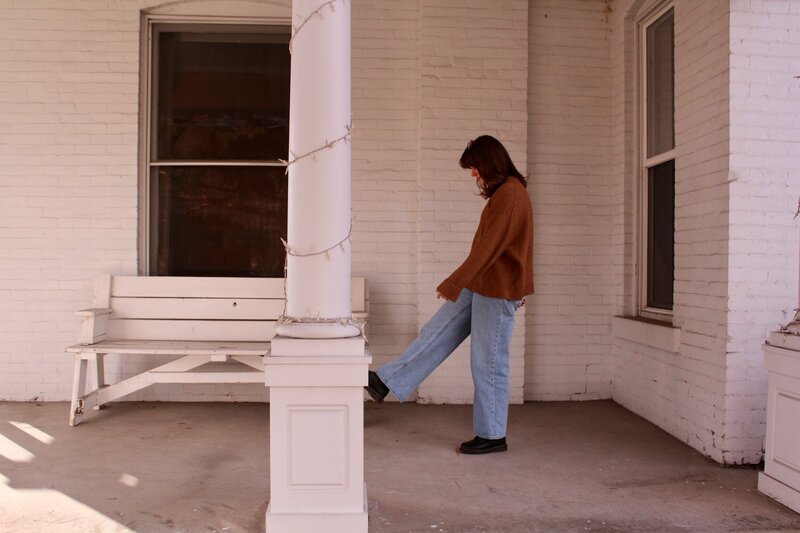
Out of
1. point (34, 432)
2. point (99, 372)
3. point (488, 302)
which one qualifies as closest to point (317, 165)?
point (488, 302)

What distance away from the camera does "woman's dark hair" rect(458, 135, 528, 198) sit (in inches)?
147

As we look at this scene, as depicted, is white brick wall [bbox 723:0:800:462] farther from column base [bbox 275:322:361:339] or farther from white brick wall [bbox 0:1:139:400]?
white brick wall [bbox 0:1:139:400]

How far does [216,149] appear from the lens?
5219 mm

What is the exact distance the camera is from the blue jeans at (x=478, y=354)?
3713 millimetres

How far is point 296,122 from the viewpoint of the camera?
282 centimetres

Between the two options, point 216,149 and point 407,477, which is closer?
point 407,477

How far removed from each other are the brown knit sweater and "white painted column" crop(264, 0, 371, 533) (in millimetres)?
905

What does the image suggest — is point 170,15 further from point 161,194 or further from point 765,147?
point 765,147

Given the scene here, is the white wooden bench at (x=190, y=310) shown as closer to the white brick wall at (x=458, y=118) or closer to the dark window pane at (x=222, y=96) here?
the white brick wall at (x=458, y=118)

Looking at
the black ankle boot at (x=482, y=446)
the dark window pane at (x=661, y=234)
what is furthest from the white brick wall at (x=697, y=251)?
the black ankle boot at (x=482, y=446)

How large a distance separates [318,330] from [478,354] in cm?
133

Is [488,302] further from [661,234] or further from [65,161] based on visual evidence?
[65,161]

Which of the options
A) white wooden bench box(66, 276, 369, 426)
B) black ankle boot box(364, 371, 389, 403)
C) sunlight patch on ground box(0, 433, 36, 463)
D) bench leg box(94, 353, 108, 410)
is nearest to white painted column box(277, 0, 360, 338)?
black ankle boot box(364, 371, 389, 403)

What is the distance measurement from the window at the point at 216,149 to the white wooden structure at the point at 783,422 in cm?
344
